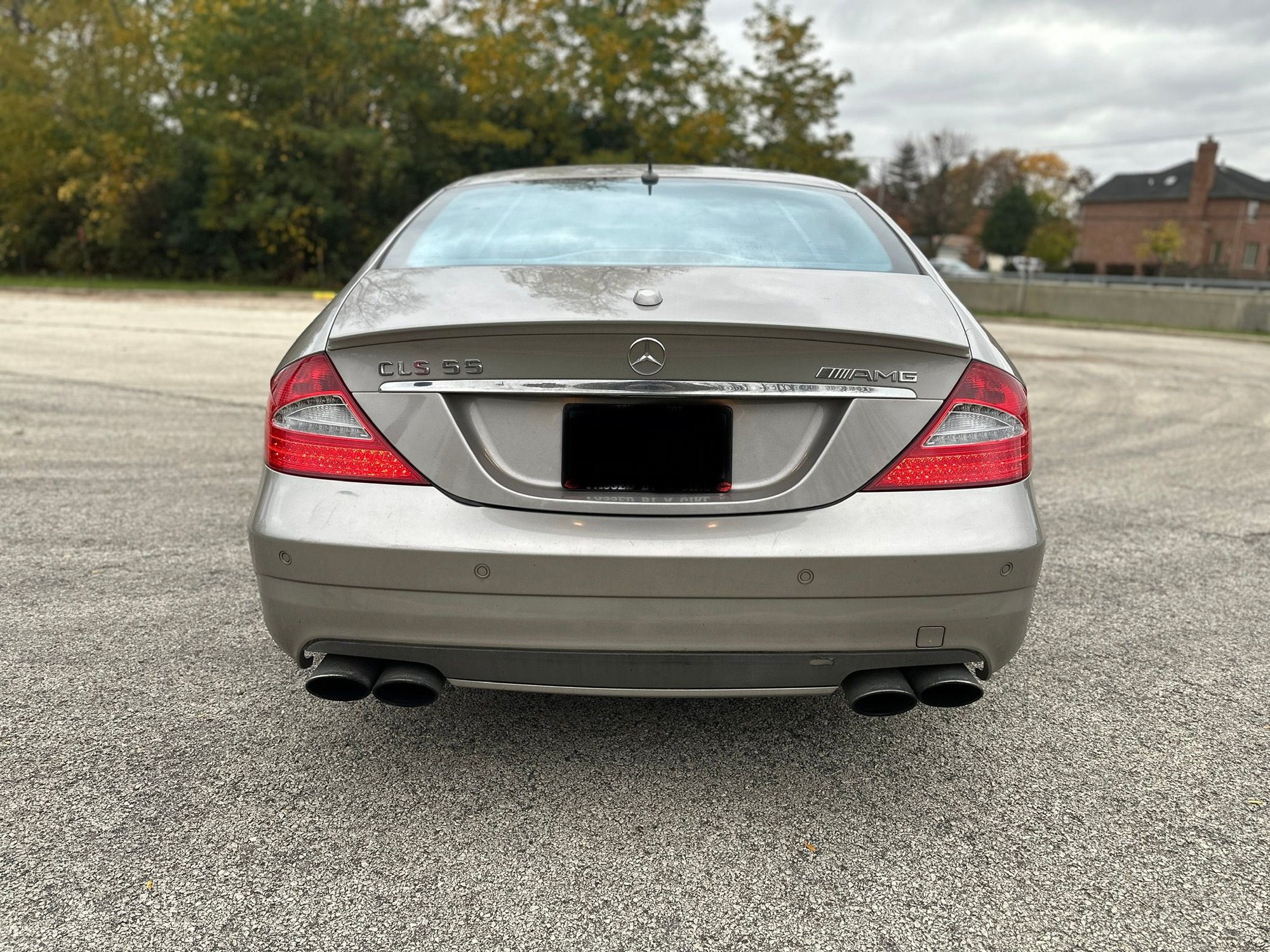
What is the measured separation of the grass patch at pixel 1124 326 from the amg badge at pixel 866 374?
75.8ft

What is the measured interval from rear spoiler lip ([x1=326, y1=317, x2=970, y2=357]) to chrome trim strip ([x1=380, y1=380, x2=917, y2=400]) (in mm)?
103

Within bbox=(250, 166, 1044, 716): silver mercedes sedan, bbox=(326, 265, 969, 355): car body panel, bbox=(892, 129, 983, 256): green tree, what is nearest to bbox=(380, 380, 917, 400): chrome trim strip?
bbox=(250, 166, 1044, 716): silver mercedes sedan

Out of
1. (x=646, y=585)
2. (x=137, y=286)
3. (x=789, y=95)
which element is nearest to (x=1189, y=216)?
(x=789, y=95)

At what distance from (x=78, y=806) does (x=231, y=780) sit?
0.34 meters

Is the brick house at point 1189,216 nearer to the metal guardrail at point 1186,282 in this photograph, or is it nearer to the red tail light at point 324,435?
the metal guardrail at point 1186,282

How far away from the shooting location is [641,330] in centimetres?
226

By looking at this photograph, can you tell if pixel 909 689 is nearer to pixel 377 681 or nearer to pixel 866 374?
pixel 866 374

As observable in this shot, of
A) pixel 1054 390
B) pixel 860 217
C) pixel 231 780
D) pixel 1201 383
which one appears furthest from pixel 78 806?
pixel 1201 383

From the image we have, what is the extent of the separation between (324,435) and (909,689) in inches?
55.8

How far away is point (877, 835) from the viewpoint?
2.48 m

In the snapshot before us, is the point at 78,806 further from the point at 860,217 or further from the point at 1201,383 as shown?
the point at 1201,383

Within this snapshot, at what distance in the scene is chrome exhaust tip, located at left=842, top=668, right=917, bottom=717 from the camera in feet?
7.65

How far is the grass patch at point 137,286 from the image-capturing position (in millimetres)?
28203

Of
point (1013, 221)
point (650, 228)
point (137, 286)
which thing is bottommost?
point (137, 286)
